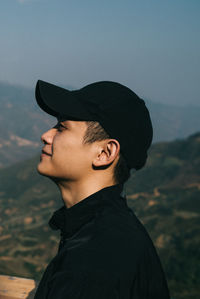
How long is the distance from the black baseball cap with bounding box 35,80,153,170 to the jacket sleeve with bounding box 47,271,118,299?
681mm

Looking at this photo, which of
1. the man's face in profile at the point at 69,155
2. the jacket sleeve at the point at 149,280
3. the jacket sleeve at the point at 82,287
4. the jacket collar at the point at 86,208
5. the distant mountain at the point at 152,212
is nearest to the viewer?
the jacket sleeve at the point at 82,287

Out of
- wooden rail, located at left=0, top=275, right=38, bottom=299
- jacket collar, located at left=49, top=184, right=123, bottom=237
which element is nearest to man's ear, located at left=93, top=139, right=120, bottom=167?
jacket collar, located at left=49, top=184, right=123, bottom=237

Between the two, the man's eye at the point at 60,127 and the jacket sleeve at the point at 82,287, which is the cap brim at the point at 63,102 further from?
the jacket sleeve at the point at 82,287

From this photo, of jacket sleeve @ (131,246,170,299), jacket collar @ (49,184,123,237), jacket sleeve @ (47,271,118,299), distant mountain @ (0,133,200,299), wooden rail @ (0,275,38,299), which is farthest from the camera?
distant mountain @ (0,133,200,299)

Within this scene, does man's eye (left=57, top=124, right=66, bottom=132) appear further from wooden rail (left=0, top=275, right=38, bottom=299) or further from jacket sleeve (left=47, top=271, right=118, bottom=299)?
wooden rail (left=0, top=275, right=38, bottom=299)

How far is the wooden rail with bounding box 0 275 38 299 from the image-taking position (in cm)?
228

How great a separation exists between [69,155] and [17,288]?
96 centimetres

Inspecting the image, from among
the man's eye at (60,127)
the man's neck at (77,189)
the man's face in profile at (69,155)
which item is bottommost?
the man's neck at (77,189)

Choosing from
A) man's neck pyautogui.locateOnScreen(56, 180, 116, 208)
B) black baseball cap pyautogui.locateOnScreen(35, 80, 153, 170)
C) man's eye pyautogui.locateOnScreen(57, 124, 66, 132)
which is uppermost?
black baseball cap pyautogui.locateOnScreen(35, 80, 153, 170)

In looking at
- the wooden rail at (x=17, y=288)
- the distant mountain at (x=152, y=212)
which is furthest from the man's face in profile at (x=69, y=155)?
the distant mountain at (x=152, y=212)

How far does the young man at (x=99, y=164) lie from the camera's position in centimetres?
157

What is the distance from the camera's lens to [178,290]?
29.4 feet

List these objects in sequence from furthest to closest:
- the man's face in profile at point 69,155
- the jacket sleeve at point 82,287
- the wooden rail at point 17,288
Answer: the wooden rail at point 17,288, the man's face in profile at point 69,155, the jacket sleeve at point 82,287

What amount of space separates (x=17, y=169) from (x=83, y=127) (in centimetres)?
3379
